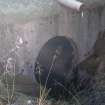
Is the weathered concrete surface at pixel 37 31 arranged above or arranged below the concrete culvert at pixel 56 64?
above

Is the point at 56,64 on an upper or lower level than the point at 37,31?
lower

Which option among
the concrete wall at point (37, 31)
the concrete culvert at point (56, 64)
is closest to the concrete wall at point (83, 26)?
the concrete wall at point (37, 31)

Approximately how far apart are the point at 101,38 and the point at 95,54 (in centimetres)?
24

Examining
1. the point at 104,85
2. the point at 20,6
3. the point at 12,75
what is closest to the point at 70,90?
the point at 104,85

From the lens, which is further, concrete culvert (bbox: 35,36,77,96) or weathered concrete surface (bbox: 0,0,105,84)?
concrete culvert (bbox: 35,36,77,96)

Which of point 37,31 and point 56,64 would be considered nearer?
point 37,31

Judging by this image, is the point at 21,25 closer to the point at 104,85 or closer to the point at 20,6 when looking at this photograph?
the point at 20,6

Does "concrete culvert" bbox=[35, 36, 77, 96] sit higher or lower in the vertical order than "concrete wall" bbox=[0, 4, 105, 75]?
lower

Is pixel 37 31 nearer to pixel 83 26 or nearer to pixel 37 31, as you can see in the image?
pixel 37 31

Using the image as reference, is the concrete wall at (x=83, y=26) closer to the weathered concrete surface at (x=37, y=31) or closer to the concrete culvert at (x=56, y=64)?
the weathered concrete surface at (x=37, y=31)

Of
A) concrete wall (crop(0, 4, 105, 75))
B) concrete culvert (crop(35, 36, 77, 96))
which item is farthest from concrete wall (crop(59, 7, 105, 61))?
concrete culvert (crop(35, 36, 77, 96))

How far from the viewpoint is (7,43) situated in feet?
17.2

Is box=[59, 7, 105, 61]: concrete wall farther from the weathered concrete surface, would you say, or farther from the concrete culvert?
the concrete culvert

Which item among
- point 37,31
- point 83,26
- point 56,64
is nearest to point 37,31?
point 37,31
